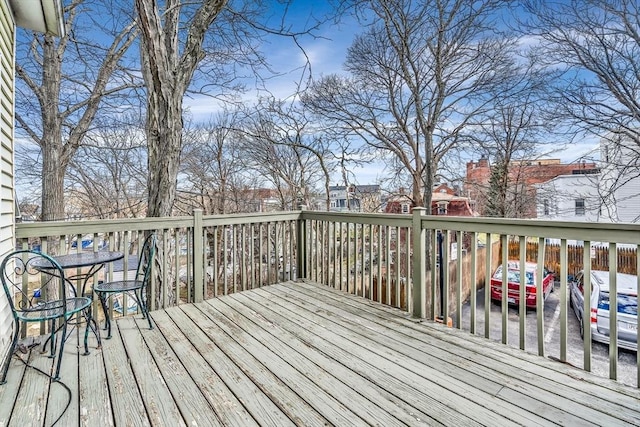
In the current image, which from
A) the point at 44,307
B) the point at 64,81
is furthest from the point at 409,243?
the point at 64,81

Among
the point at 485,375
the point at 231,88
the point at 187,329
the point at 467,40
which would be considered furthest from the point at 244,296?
the point at 467,40

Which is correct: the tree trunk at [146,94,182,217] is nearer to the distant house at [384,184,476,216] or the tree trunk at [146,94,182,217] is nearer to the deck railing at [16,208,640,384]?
the deck railing at [16,208,640,384]

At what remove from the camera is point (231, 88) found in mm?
6613

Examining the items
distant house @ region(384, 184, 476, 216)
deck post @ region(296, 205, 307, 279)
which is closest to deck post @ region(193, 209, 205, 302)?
deck post @ region(296, 205, 307, 279)

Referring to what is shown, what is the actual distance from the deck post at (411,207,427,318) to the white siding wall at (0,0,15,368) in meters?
3.10

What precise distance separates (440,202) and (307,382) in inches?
415

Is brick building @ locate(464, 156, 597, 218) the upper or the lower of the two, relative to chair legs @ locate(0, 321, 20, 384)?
upper

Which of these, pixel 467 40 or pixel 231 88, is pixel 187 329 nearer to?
Answer: pixel 231 88

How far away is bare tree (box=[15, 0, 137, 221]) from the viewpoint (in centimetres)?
663

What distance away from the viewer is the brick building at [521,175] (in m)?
10.3

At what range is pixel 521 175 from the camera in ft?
36.9

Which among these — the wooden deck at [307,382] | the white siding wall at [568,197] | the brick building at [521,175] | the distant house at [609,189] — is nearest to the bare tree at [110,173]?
the wooden deck at [307,382]

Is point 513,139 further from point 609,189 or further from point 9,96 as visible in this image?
point 9,96

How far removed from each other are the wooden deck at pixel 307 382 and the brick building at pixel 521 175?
8626 millimetres
